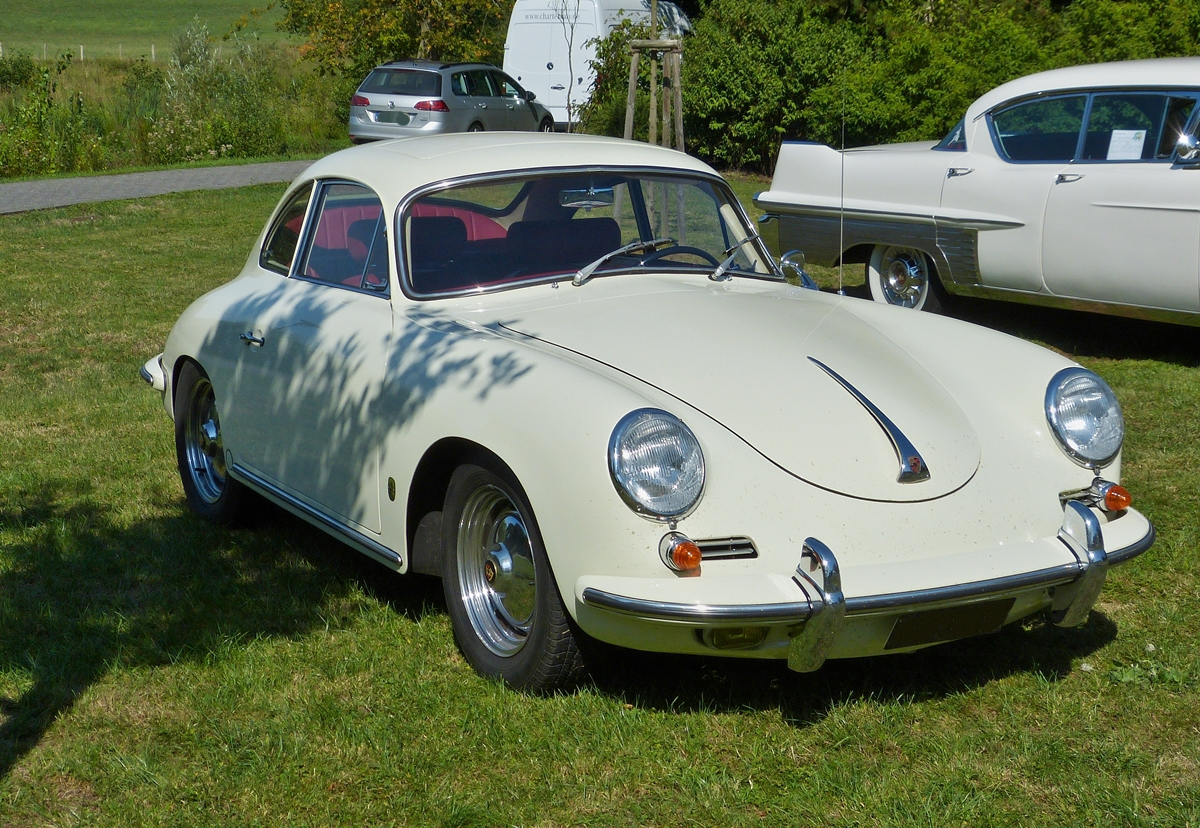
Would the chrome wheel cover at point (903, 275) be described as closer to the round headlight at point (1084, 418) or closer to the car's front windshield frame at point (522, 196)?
the car's front windshield frame at point (522, 196)

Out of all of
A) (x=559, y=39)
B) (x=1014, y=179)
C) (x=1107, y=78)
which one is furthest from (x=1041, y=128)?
(x=559, y=39)

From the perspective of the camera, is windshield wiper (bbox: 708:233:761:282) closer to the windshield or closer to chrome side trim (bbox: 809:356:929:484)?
the windshield

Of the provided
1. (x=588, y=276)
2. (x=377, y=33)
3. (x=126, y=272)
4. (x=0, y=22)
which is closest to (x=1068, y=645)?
(x=588, y=276)

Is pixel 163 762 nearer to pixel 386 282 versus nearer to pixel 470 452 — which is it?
Result: pixel 470 452

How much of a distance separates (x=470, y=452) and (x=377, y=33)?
23542mm

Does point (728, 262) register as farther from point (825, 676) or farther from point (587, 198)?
point (825, 676)

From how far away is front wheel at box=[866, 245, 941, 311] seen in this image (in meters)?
8.68

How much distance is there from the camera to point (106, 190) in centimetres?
1638

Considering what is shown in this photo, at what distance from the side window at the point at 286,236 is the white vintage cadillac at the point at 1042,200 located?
9.54 ft

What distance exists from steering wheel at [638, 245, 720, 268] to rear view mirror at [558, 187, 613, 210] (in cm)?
25

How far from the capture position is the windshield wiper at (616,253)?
4348mm

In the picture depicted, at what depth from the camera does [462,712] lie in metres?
3.52

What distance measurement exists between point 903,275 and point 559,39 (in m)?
15.8

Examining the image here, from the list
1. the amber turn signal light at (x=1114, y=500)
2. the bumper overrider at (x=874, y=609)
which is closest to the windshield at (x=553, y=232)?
the bumper overrider at (x=874, y=609)
